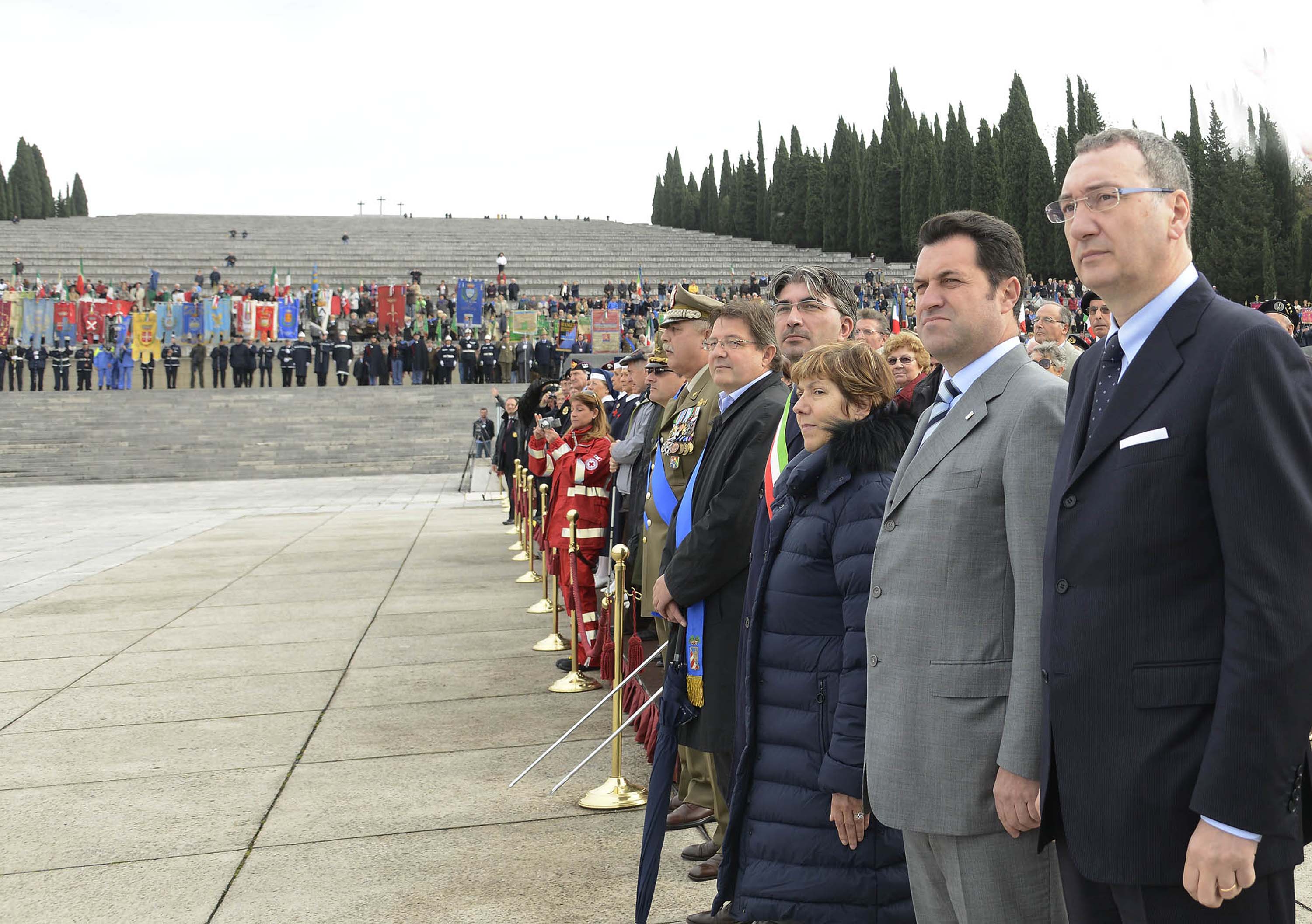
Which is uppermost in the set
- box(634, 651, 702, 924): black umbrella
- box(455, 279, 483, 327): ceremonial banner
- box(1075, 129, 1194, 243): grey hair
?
box(455, 279, 483, 327): ceremonial banner

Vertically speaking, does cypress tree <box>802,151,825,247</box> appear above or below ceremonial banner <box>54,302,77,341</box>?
above

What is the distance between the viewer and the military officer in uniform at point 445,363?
3434 centimetres

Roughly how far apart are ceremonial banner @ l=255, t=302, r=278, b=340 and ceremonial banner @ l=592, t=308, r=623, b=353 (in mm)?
10684

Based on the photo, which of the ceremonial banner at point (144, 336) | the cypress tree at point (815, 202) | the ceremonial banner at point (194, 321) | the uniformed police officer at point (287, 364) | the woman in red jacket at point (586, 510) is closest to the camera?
the woman in red jacket at point (586, 510)

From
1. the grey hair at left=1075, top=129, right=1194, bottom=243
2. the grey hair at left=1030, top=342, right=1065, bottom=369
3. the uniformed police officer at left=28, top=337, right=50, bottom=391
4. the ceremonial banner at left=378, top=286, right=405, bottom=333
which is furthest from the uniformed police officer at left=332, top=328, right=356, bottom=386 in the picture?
the grey hair at left=1075, top=129, right=1194, bottom=243

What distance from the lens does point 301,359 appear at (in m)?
33.5

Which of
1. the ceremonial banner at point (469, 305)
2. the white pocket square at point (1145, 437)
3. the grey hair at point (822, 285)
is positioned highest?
the ceremonial banner at point (469, 305)

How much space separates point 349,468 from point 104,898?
24662mm

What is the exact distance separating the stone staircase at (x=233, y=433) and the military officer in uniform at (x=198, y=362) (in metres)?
2.44

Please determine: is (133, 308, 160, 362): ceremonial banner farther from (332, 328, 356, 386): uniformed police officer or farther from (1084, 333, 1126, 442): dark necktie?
(1084, 333, 1126, 442): dark necktie

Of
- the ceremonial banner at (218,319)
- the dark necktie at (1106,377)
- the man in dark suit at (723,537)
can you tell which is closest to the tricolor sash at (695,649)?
the man in dark suit at (723,537)

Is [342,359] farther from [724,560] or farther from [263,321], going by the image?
[724,560]

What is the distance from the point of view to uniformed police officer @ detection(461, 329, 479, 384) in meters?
35.0

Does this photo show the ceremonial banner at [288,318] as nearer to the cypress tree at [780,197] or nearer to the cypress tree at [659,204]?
the cypress tree at [780,197]
